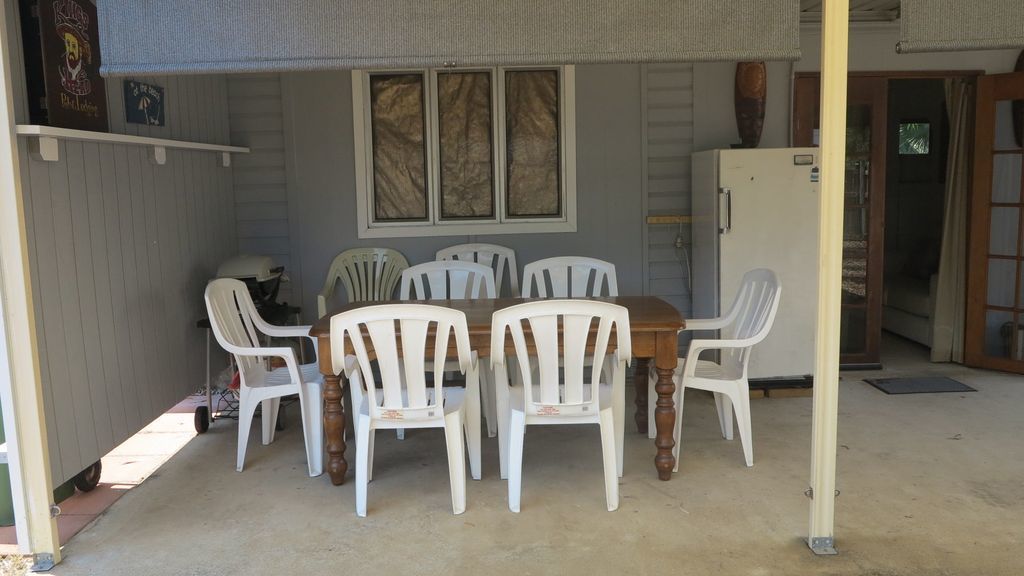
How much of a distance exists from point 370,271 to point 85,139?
2.45 meters

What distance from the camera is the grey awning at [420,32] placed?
3029 mm

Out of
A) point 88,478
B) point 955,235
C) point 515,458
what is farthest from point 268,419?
point 955,235

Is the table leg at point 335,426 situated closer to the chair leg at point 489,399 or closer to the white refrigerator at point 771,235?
the chair leg at point 489,399

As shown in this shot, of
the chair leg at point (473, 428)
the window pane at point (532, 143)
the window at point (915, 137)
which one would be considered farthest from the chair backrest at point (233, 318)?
the window at point (915, 137)

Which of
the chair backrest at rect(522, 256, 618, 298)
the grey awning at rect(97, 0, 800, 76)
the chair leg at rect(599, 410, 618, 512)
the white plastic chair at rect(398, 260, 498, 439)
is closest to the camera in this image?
the grey awning at rect(97, 0, 800, 76)

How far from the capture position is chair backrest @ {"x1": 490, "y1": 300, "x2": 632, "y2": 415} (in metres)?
3.46

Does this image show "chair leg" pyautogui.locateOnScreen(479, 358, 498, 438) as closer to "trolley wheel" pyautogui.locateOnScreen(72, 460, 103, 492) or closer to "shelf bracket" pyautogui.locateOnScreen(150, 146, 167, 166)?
"trolley wheel" pyautogui.locateOnScreen(72, 460, 103, 492)

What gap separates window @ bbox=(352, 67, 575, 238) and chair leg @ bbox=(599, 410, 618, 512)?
2599mm

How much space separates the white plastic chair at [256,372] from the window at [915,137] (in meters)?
6.48

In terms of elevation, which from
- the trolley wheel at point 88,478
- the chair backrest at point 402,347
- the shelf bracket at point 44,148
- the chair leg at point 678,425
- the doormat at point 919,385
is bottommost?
the doormat at point 919,385

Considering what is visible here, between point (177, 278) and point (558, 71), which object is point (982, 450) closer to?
point (558, 71)

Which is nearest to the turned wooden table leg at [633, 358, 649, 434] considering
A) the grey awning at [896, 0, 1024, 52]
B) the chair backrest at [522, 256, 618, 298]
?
the chair backrest at [522, 256, 618, 298]

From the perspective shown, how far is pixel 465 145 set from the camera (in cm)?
597

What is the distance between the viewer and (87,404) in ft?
12.5
